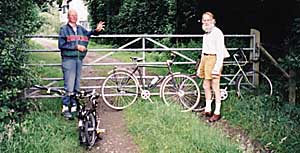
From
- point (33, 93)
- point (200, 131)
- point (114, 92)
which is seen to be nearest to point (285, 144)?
point (200, 131)

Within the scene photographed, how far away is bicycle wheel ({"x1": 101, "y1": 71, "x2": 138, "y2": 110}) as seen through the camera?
8.01 meters

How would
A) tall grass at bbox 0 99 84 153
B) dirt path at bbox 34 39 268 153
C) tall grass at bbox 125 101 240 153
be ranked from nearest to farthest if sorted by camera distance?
tall grass at bbox 0 99 84 153 < tall grass at bbox 125 101 240 153 < dirt path at bbox 34 39 268 153

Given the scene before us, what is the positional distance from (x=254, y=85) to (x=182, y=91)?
1628mm

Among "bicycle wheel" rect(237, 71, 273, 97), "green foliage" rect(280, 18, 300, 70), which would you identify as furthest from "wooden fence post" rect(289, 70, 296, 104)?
"bicycle wheel" rect(237, 71, 273, 97)

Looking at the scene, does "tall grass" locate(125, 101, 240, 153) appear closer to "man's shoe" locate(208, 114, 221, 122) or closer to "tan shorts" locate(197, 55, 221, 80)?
"man's shoe" locate(208, 114, 221, 122)

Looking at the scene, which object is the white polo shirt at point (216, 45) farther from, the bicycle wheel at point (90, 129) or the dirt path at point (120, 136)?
the bicycle wheel at point (90, 129)

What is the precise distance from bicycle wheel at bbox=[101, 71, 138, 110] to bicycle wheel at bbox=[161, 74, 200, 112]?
568mm

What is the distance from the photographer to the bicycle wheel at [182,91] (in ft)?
26.4

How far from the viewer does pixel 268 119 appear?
6.88 metres

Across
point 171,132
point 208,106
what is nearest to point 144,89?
point 208,106

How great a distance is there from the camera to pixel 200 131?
21.0 feet

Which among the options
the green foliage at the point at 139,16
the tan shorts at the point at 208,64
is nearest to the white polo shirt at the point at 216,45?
the tan shorts at the point at 208,64

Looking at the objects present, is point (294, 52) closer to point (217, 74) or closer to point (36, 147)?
point (217, 74)

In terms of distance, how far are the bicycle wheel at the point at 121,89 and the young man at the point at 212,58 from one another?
137 cm
